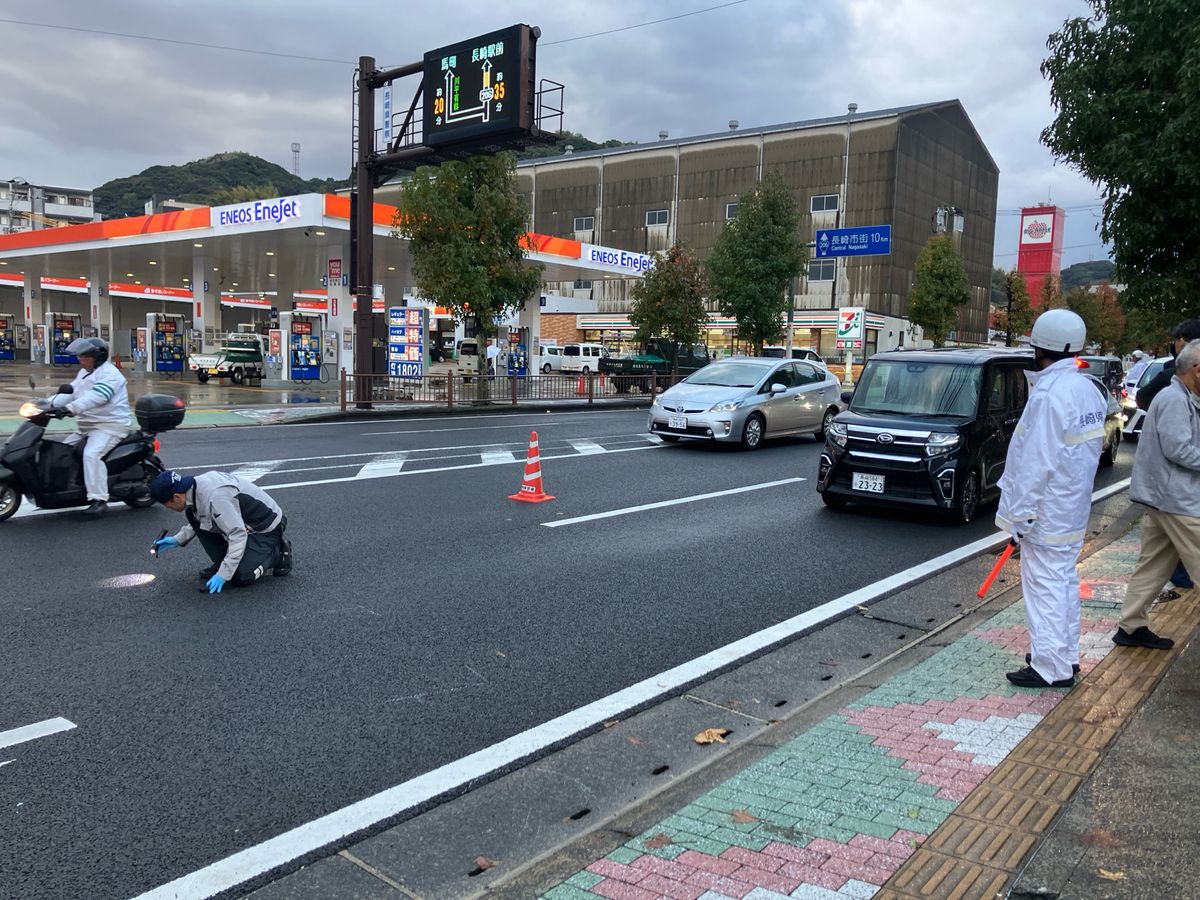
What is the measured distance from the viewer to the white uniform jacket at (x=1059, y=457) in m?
4.59

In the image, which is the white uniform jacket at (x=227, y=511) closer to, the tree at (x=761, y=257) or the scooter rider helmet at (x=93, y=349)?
the scooter rider helmet at (x=93, y=349)

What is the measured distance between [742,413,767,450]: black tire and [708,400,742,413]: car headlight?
0.38 m

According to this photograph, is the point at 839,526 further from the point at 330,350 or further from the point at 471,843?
the point at 330,350

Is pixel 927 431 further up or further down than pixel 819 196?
further down

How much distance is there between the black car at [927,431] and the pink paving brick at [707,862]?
7030 mm

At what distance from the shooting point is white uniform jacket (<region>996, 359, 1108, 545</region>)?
4590 millimetres

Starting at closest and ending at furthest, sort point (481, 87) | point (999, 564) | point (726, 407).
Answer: point (999, 564), point (726, 407), point (481, 87)

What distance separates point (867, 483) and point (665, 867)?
7.34 meters

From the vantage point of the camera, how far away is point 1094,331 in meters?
71.4

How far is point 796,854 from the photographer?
3158 mm

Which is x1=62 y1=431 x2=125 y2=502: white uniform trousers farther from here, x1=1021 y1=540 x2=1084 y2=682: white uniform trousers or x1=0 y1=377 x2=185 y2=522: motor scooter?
x1=1021 y1=540 x2=1084 y2=682: white uniform trousers

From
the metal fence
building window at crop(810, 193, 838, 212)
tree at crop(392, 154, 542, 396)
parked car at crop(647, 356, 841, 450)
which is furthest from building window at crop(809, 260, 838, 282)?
parked car at crop(647, 356, 841, 450)

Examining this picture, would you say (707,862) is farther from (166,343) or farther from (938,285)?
(938,285)

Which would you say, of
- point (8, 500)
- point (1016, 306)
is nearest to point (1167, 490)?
point (8, 500)
